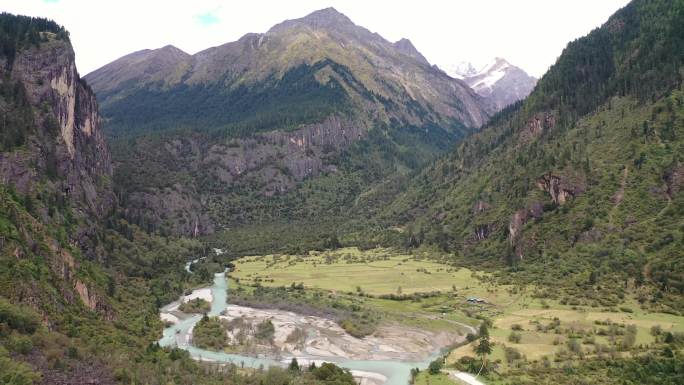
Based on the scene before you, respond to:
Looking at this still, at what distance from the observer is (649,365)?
89.9 metres

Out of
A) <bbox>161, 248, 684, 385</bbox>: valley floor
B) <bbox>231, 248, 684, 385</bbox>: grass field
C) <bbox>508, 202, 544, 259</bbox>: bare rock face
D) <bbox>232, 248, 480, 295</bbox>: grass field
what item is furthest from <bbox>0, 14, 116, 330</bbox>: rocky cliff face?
<bbox>508, 202, 544, 259</bbox>: bare rock face

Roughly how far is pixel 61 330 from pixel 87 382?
2575 centimetres

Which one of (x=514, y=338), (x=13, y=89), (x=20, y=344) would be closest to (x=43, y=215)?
(x=13, y=89)

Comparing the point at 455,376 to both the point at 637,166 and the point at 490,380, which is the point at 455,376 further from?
the point at 637,166

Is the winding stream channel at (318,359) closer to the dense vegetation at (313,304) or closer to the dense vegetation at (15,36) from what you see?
the dense vegetation at (313,304)

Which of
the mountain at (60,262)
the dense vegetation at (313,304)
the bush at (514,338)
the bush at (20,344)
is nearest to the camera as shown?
the bush at (20,344)

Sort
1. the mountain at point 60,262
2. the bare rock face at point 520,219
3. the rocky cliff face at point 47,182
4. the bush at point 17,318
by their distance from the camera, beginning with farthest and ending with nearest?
the bare rock face at point 520,219 → the rocky cliff face at point 47,182 → the bush at point 17,318 → the mountain at point 60,262

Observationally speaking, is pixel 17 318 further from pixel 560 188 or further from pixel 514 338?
pixel 560 188

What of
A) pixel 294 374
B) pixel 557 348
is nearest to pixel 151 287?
pixel 294 374

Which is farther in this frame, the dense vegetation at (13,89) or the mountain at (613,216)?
the dense vegetation at (13,89)

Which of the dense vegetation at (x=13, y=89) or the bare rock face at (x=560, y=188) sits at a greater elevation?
the dense vegetation at (x=13, y=89)

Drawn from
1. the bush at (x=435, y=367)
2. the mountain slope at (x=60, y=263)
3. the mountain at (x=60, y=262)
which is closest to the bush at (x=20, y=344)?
the mountain slope at (x=60, y=263)

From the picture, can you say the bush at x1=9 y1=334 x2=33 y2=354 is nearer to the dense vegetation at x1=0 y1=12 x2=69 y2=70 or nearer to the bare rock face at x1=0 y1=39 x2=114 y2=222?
the bare rock face at x1=0 y1=39 x2=114 y2=222

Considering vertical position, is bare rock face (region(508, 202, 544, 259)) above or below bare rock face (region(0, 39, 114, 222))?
below
